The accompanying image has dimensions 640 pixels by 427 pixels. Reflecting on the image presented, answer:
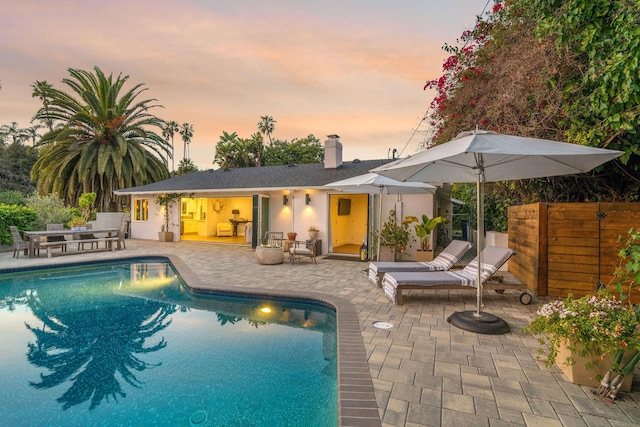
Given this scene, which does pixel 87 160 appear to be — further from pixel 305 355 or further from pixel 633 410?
pixel 633 410

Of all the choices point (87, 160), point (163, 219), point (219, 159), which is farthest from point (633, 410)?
point (219, 159)

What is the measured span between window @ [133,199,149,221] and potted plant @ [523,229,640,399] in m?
17.3

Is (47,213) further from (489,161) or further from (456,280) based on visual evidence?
(489,161)

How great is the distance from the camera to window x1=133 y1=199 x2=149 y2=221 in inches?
639

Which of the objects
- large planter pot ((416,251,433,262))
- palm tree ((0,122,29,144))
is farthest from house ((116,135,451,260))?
palm tree ((0,122,29,144))

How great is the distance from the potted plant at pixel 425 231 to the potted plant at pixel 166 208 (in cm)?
1084

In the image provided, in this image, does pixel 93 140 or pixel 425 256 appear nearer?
pixel 425 256

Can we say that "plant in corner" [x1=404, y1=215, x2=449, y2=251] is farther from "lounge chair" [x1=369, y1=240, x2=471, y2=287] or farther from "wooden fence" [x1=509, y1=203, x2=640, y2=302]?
"wooden fence" [x1=509, y1=203, x2=640, y2=302]

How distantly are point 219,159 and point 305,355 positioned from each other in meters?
32.9

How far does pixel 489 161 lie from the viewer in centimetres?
454

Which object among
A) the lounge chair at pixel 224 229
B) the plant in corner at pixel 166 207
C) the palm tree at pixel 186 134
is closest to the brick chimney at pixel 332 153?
the plant in corner at pixel 166 207

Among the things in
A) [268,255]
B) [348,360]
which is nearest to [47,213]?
[268,255]

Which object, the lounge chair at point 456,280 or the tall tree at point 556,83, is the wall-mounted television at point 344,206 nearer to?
the tall tree at point 556,83

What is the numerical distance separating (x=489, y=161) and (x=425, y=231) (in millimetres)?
5096
